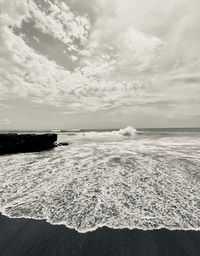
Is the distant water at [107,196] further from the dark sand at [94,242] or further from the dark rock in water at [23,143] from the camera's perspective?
the dark rock in water at [23,143]

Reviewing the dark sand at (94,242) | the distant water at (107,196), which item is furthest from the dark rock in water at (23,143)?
the dark sand at (94,242)

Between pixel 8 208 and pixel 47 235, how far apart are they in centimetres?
247

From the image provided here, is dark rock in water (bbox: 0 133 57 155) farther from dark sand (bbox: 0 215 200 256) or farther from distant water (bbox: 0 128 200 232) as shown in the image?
→ dark sand (bbox: 0 215 200 256)

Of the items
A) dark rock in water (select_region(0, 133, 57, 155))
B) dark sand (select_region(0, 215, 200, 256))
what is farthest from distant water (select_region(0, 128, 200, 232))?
dark rock in water (select_region(0, 133, 57, 155))

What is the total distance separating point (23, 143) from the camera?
22.9 metres

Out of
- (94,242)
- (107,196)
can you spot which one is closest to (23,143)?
(107,196)

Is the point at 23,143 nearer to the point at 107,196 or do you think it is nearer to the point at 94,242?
the point at 107,196

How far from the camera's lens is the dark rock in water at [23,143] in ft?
70.4

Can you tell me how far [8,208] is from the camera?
6.50 m

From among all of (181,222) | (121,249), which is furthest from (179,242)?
(121,249)

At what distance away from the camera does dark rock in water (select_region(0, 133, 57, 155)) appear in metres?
21.5

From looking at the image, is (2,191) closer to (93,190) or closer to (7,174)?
(7,174)

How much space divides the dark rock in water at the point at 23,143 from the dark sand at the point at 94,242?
18.3 metres

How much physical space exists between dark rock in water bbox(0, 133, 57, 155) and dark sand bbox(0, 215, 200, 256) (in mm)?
18261
